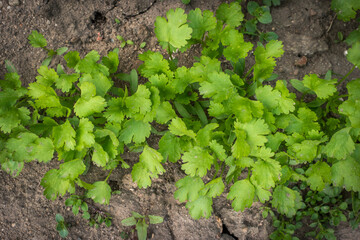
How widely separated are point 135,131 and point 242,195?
0.86 meters

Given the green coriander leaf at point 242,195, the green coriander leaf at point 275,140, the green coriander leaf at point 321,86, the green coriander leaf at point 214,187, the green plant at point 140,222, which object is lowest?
the green plant at point 140,222

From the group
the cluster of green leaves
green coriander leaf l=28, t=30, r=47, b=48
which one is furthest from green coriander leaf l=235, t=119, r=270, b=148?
green coriander leaf l=28, t=30, r=47, b=48

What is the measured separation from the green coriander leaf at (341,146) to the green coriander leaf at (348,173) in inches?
3.0

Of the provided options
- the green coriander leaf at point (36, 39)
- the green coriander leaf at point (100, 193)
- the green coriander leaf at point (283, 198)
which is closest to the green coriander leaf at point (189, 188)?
the green coriander leaf at point (100, 193)

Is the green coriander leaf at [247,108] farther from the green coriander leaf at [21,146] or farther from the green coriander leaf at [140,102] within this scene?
the green coriander leaf at [21,146]

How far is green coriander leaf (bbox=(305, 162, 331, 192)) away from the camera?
2.13 meters

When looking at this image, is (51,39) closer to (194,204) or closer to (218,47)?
(218,47)

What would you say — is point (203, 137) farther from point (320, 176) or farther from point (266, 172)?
point (320, 176)

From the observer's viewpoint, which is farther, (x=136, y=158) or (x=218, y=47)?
(x=136, y=158)

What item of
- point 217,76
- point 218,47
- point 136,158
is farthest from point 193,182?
point 218,47

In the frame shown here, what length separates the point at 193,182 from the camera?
2.16 metres

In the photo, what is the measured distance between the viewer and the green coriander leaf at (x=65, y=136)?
193 cm

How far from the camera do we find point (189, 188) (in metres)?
2.15

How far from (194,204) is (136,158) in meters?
0.63
